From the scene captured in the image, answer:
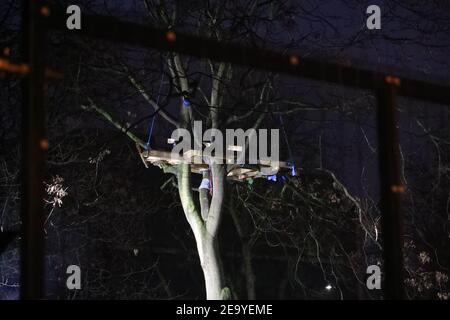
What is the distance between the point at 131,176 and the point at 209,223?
4730mm

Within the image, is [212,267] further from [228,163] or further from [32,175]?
[32,175]

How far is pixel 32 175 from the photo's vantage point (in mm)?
2389

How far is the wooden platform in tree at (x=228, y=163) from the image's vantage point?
732 centimetres

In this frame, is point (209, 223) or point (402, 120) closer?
point (402, 120)

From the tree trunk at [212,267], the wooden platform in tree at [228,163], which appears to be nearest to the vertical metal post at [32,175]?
the wooden platform in tree at [228,163]

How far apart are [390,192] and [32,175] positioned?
1602 mm

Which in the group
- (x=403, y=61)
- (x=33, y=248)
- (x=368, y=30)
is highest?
(x=368, y=30)

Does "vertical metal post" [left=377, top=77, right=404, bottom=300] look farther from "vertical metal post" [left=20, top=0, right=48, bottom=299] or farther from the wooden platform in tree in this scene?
the wooden platform in tree

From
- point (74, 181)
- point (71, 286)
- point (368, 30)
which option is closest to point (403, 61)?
point (368, 30)

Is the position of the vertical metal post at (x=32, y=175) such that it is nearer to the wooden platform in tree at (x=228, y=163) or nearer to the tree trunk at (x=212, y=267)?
the wooden platform in tree at (x=228, y=163)

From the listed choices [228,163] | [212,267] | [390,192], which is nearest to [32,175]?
[390,192]

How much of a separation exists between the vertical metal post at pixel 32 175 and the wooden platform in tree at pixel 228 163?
4714mm

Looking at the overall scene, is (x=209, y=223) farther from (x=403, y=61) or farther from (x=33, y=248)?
(x=33, y=248)
